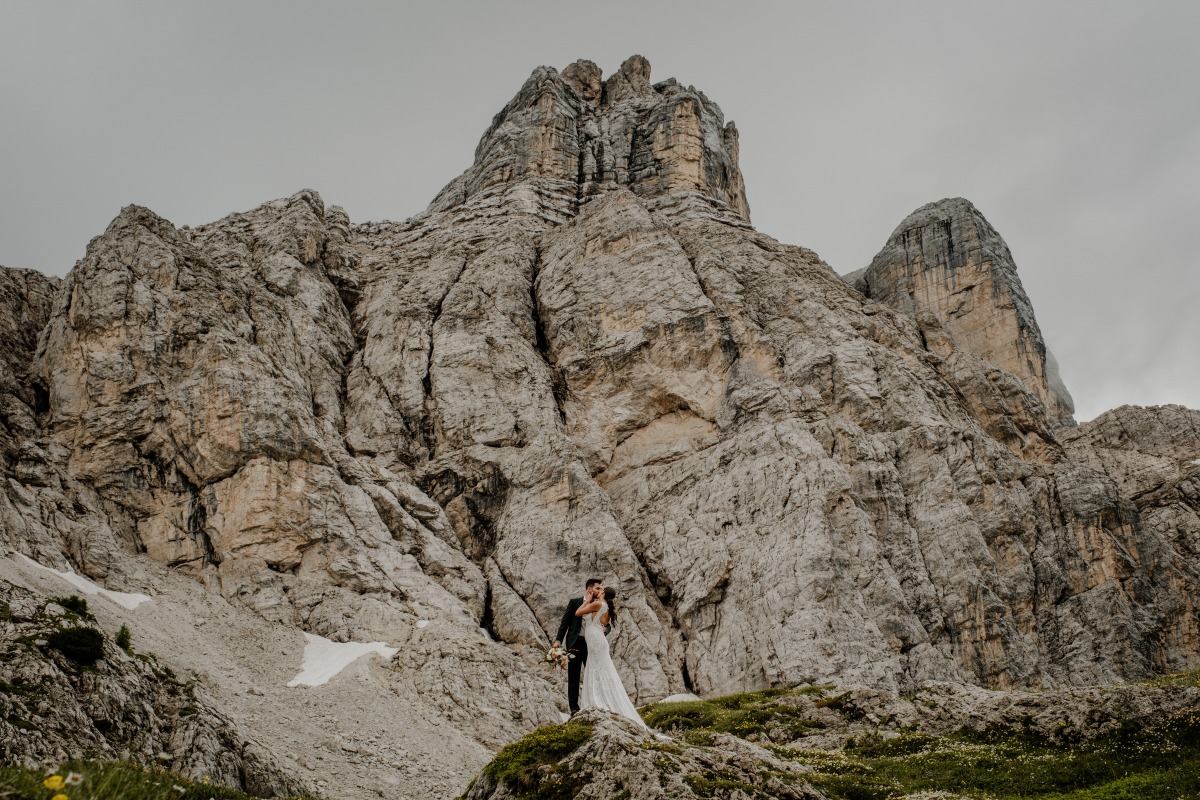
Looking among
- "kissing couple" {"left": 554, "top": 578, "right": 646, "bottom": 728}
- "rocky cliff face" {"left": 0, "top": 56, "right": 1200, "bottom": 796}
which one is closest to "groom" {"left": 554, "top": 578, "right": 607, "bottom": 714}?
"kissing couple" {"left": 554, "top": 578, "right": 646, "bottom": 728}

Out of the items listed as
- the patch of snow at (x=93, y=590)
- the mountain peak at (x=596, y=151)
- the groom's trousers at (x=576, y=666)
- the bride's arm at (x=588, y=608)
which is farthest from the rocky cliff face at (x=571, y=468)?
the bride's arm at (x=588, y=608)

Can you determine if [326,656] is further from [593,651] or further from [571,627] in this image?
[593,651]

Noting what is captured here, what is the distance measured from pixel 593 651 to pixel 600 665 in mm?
308

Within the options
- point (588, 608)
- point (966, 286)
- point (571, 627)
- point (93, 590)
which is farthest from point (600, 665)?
point (966, 286)

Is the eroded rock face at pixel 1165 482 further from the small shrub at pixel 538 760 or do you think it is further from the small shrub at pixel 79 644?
the small shrub at pixel 79 644

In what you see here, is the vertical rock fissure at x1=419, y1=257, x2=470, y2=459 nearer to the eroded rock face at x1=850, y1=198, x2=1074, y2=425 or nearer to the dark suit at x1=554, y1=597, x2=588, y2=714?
the dark suit at x1=554, y1=597, x2=588, y2=714

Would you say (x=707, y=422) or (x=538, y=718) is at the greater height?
(x=707, y=422)

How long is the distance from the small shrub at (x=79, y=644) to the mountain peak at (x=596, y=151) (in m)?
84.3

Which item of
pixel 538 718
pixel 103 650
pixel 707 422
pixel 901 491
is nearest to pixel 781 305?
pixel 707 422

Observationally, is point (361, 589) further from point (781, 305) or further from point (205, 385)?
point (781, 305)

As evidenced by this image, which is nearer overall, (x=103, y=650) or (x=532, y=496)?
(x=103, y=650)

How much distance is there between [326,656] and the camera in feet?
155

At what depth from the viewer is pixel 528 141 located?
10994cm

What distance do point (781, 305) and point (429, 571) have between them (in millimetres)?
41283
